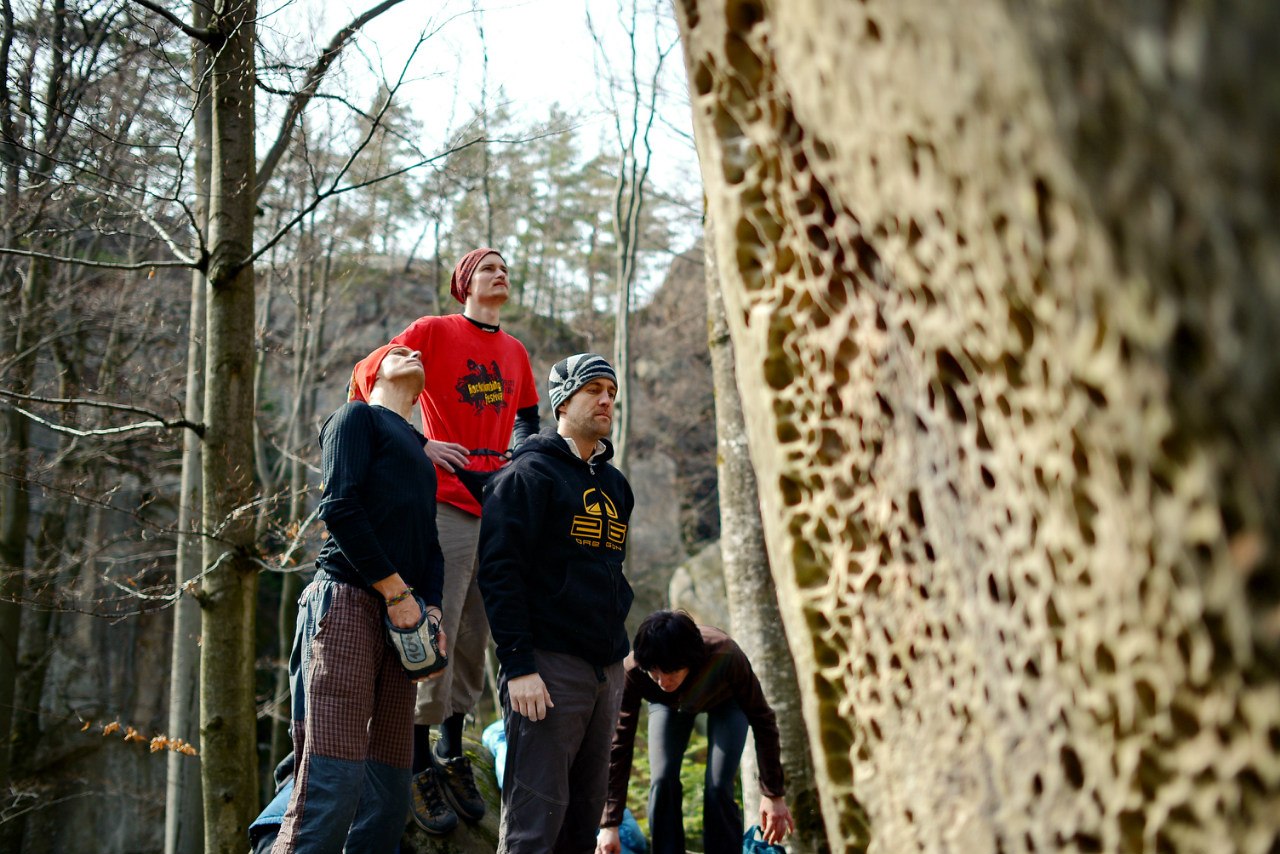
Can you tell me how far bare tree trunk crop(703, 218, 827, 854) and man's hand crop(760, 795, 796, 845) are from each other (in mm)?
348

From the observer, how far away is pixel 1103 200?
0.79 meters

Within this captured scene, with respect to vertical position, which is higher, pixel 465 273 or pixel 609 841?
pixel 465 273

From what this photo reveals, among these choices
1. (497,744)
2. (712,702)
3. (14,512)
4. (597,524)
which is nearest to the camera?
(597,524)

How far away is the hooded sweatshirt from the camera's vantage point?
3.84 metres

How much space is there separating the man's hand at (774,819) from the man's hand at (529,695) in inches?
66.3

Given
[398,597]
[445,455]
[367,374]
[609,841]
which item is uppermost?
[367,374]

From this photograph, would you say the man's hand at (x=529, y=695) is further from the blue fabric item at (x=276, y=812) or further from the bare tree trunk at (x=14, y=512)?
the bare tree trunk at (x=14, y=512)

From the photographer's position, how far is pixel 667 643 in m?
4.69

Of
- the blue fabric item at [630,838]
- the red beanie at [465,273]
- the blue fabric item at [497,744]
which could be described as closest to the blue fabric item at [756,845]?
the blue fabric item at [630,838]

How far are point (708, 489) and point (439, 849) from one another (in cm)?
1972

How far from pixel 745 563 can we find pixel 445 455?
187 centimetres

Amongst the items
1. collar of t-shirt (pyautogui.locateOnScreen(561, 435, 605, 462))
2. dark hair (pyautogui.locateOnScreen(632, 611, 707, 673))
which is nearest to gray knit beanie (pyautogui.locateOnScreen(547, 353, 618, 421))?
collar of t-shirt (pyautogui.locateOnScreen(561, 435, 605, 462))

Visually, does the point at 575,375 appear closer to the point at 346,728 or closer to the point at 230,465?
the point at 346,728

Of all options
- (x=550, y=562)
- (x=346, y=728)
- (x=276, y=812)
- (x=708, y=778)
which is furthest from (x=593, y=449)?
(x=276, y=812)
